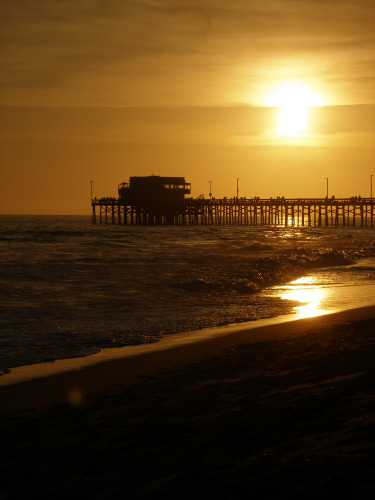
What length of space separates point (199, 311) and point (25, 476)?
34.6 ft

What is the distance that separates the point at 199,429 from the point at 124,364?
3.59 metres

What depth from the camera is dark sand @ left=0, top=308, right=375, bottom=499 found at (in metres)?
4.55

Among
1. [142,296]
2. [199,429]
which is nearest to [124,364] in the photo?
[199,429]

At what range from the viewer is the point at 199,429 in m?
5.73

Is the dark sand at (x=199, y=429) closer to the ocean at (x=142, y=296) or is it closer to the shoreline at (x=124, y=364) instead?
the shoreline at (x=124, y=364)

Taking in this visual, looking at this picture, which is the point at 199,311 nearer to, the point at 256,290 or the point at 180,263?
the point at 256,290

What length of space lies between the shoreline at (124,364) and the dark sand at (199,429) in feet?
0.14

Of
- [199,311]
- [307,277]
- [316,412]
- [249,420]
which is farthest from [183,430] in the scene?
[307,277]

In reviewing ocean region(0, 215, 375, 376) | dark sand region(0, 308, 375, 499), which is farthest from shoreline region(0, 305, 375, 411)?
ocean region(0, 215, 375, 376)

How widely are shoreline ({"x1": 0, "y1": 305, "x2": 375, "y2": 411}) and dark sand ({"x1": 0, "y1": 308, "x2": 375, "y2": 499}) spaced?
4cm

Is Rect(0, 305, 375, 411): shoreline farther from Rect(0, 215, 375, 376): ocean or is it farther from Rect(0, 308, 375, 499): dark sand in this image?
Rect(0, 215, 375, 376): ocean

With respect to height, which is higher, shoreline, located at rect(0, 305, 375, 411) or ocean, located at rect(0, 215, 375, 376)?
shoreline, located at rect(0, 305, 375, 411)

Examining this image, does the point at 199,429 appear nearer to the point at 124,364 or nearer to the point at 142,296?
the point at 124,364

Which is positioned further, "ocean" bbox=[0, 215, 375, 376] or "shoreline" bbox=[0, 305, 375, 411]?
"ocean" bbox=[0, 215, 375, 376]
